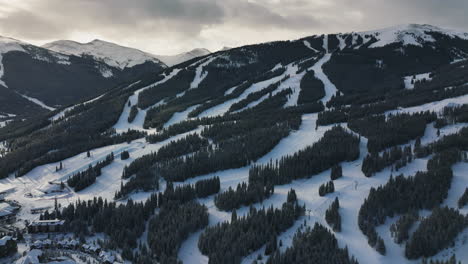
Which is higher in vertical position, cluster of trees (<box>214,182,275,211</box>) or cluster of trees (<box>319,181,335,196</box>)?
cluster of trees (<box>319,181,335,196</box>)

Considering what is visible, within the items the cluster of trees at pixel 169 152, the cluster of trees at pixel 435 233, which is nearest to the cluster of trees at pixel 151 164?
the cluster of trees at pixel 169 152

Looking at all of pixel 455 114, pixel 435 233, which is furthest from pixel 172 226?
pixel 455 114

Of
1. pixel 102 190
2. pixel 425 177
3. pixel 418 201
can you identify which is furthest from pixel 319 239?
pixel 102 190

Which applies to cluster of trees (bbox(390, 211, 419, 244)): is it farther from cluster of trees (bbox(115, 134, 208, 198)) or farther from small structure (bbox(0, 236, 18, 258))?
small structure (bbox(0, 236, 18, 258))

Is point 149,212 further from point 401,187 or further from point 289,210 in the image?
point 401,187

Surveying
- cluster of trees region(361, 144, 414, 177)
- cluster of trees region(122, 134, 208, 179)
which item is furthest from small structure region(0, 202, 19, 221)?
cluster of trees region(361, 144, 414, 177)
